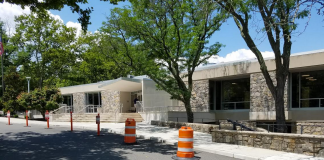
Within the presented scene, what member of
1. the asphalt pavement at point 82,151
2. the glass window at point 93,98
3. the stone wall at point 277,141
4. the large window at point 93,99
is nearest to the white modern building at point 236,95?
the large window at point 93,99

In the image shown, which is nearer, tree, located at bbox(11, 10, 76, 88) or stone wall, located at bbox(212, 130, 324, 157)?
stone wall, located at bbox(212, 130, 324, 157)

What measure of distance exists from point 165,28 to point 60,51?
27965 mm

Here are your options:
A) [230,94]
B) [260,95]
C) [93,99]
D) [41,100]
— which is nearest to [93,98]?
[93,99]

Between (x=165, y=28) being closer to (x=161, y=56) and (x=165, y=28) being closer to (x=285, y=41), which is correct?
(x=161, y=56)

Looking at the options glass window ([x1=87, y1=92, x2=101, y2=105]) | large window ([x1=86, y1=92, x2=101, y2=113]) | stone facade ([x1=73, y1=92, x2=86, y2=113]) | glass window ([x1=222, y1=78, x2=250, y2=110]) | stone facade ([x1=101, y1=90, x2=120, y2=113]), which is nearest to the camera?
glass window ([x1=222, y1=78, x2=250, y2=110])

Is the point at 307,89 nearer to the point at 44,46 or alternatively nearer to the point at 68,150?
the point at 68,150

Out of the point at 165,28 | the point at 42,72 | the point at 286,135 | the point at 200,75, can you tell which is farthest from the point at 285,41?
the point at 42,72

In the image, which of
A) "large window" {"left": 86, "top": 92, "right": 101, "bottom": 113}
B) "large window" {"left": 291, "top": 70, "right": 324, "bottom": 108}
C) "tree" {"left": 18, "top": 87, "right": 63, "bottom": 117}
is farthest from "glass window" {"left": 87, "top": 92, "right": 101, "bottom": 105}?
"large window" {"left": 291, "top": 70, "right": 324, "bottom": 108}

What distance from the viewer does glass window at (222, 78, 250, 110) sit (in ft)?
68.0

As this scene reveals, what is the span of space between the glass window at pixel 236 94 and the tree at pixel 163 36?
201 inches

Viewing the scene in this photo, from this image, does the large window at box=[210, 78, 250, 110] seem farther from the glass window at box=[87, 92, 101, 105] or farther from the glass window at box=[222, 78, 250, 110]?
the glass window at box=[87, 92, 101, 105]

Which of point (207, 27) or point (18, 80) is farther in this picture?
point (18, 80)

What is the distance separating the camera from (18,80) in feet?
108

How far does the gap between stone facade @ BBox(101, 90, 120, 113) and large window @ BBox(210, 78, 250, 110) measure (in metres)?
10.6
